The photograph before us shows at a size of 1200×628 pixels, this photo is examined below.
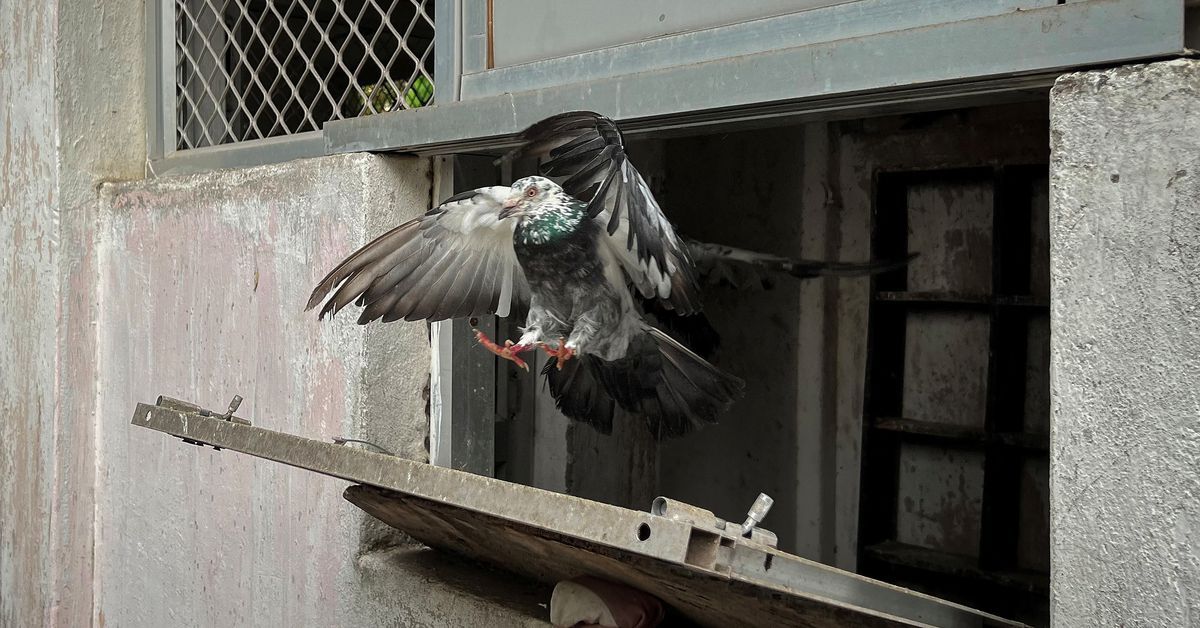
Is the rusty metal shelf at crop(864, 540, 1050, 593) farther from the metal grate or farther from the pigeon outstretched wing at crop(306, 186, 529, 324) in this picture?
the metal grate

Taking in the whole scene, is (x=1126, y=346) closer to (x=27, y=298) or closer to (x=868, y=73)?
(x=868, y=73)

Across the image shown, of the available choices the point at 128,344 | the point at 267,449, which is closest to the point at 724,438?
the point at 128,344

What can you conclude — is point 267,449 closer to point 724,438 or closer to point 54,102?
point 54,102

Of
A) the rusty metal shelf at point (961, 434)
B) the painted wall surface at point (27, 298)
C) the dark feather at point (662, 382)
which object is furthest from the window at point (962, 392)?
the painted wall surface at point (27, 298)

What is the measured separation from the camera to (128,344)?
371 centimetres

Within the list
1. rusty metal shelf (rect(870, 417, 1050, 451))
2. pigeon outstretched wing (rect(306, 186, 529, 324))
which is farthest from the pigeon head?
rusty metal shelf (rect(870, 417, 1050, 451))

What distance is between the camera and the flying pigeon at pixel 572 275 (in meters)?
1.90

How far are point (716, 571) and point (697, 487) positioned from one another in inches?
127

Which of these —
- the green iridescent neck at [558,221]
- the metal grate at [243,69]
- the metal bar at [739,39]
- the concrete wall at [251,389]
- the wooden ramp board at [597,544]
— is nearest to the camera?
the wooden ramp board at [597,544]

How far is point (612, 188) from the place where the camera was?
1.87 m

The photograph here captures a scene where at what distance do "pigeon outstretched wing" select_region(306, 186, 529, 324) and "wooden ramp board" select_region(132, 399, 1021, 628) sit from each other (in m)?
0.37

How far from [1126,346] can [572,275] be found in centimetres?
102

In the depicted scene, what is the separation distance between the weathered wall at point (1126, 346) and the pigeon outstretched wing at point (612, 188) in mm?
682

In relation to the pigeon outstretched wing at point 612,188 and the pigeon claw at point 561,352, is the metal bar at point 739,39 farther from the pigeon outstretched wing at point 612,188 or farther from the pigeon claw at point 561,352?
the pigeon claw at point 561,352
